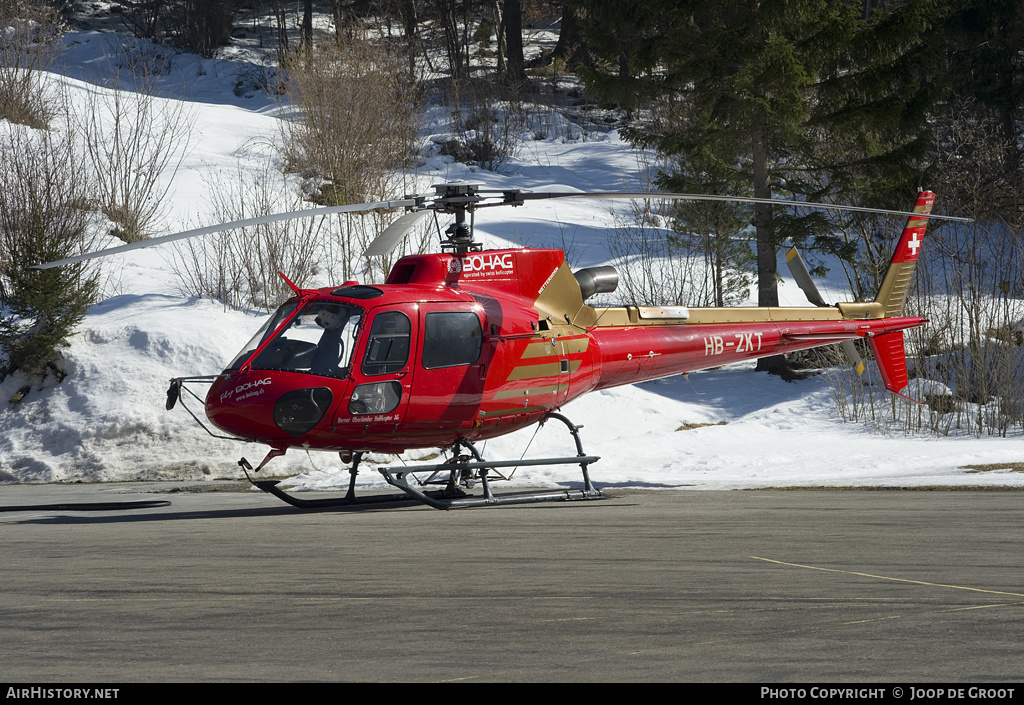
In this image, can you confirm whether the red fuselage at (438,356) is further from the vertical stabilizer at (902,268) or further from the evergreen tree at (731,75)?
the evergreen tree at (731,75)

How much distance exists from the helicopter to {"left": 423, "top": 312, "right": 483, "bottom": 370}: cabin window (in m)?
0.01

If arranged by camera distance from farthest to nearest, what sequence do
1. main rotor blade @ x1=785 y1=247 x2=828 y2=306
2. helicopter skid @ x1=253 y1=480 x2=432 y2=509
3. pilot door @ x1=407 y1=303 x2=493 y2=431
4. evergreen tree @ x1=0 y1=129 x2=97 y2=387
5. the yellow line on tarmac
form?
evergreen tree @ x1=0 y1=129 x2=97 y2=387 < main rotor blade @ x1=785 y1=247 x2=828 y2=306 < helicopter skid @ x1=253 y1=480 x2=432 y2=509 < pilot door @ x1=407 y1=303 x2=493 y2=431 < the yellow line on tarmac

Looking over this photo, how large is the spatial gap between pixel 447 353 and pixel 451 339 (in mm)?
154

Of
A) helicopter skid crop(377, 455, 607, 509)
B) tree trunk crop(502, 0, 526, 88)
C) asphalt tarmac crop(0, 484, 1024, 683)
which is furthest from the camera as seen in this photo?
tree trunk crop(502, 0, 526, 88)

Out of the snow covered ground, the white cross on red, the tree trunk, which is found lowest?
the snow covered ground

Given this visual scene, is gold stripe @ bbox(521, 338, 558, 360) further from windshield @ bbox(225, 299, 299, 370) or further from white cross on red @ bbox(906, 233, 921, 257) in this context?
white cross on red @ bbox(906, 233, 921, 257)

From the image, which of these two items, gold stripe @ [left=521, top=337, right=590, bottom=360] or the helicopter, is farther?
gold stripe @ [left=521, top=337, right=590, bottom=360]

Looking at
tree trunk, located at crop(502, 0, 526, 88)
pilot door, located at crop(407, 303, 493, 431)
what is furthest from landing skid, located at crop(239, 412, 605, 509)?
tree trunk, located at crop(502, 0, 526, 88)

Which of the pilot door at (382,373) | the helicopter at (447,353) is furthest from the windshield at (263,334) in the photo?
the pilot door at (382,373)

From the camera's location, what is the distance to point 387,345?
9.23 metres

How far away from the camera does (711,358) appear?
11742 mm

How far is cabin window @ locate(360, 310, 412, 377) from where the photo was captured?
30.0 feet

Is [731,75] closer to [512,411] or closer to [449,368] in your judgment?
[512,411]

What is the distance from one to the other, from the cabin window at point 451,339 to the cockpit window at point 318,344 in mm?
759
